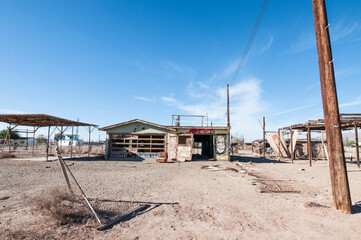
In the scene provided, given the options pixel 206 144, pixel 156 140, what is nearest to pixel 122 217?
pixel 156 140

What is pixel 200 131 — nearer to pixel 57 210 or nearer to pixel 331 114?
pixel 331 114

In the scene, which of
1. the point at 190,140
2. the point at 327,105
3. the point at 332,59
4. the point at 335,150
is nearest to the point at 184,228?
the point at 335,150

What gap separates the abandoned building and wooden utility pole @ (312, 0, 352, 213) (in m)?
13.0

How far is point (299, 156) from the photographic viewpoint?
2311 centimetres

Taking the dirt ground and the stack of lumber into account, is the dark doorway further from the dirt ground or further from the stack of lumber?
the dirt ground

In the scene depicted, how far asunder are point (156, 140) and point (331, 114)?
14936 millimetres

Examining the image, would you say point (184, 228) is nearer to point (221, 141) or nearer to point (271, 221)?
point (271, 221)

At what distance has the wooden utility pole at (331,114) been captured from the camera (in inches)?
177

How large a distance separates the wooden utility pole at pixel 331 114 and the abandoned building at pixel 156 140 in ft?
42.5

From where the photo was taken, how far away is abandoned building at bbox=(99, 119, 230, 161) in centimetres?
1780

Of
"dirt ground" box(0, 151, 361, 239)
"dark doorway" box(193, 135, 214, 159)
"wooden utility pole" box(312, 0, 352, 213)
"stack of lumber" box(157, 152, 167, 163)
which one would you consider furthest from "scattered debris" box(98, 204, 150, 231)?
"dark doorway" box(193, 135, 214, 159)

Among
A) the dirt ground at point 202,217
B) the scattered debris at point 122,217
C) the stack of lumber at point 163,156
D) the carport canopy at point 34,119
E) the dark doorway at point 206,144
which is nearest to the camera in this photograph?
the dirt ground at point 202,217

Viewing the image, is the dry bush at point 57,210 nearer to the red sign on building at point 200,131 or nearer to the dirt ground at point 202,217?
the dirt ground at point 202,217

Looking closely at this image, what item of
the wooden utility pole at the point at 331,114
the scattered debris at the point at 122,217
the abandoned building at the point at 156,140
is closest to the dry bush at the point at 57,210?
the scattered debris at the point at 122,217
